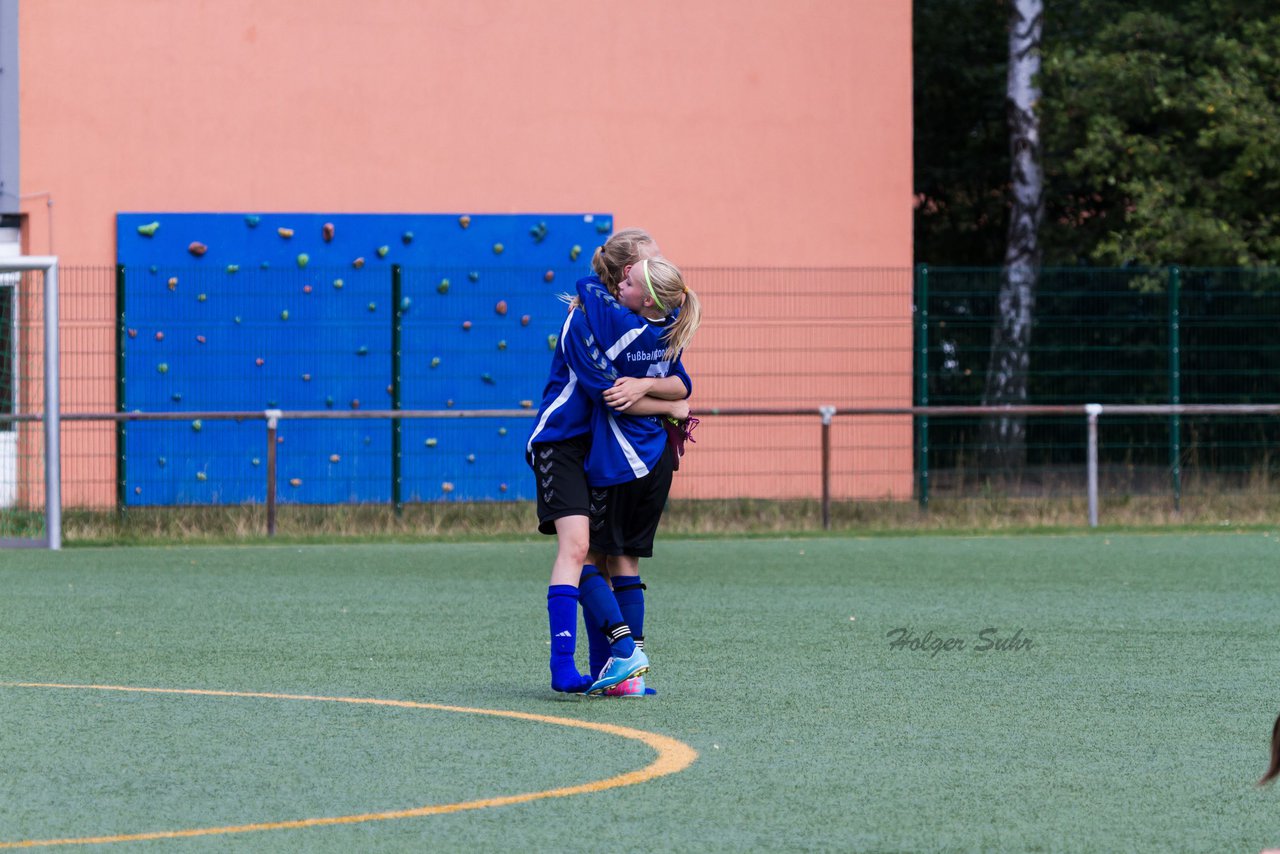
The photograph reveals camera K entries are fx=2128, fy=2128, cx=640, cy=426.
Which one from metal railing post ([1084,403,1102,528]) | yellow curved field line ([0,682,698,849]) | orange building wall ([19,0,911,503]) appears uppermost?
orange building wall ([19,0,911,503])

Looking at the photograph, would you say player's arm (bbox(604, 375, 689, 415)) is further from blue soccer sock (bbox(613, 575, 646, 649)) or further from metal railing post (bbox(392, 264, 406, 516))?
metal railing post (bbox(392, 264, 406, 516))

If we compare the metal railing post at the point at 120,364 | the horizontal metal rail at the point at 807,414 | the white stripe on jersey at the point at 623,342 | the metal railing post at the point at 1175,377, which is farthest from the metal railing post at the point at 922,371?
the white stripe on jersey at the point at 623,342

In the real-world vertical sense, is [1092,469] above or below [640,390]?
below

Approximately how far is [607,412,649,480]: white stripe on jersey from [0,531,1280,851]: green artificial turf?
0.81m

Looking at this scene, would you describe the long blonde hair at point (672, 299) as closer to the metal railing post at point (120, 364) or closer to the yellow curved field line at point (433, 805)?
the yellow curved field line at point (433, 805)

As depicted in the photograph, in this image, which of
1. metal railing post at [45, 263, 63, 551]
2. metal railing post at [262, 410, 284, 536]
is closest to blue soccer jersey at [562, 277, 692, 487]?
metal railing post at [45, 263, 63, 551]

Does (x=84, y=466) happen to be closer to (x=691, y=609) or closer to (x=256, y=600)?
(x=256, y=600)

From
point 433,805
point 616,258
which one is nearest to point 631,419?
point 616,258

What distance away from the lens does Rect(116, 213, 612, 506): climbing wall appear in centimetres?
1856

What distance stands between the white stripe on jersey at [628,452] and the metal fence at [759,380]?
10.7 m

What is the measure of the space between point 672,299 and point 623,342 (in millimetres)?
229

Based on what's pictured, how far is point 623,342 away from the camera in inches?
294

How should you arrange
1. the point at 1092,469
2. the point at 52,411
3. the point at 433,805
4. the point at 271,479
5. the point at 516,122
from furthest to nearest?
the point at 516,122 → the point at 1092,469 → the point at 271,479 → the point at 52,411 → the point at 433,805

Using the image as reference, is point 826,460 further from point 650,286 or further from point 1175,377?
point 650,286
